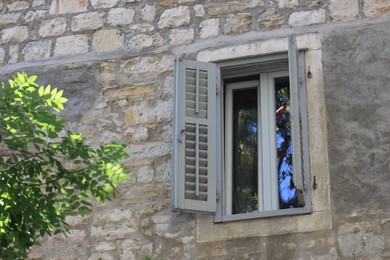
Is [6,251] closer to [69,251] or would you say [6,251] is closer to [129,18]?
[69,251]

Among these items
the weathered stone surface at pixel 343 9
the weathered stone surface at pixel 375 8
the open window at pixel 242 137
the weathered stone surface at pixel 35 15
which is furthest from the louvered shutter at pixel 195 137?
the weathered stone surface at pixel 35 15

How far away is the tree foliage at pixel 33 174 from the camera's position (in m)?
6.20

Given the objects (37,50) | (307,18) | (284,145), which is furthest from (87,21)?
(284,145)

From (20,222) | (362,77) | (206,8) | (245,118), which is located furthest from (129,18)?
(20,222)

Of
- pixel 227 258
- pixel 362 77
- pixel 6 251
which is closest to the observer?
pixel 6 251

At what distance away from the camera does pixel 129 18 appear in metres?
8.49

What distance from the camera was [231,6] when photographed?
8.27m

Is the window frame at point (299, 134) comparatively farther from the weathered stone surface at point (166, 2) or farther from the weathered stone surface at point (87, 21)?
the weathered stone surface at point (87, 21)

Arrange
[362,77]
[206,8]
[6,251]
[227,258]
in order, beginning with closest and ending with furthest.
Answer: [6,251] → [227,258] → [362,77] → [206,8]

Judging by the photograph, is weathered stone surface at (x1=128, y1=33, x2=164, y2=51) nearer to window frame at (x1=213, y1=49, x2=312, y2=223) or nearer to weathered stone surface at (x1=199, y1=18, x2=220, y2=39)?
weathered stone surface at (x1=199, y1=18, x2=220, y2=39)

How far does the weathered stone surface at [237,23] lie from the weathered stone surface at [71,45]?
45.6 inches

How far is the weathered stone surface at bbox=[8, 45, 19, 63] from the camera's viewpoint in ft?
28.5

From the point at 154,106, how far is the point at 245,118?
2.27 ft

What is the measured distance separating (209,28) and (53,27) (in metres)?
1.35
